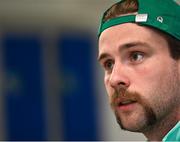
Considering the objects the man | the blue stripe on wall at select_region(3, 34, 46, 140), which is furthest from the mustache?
the blue stripe on wall at select_region(3, 34, 46, 140)

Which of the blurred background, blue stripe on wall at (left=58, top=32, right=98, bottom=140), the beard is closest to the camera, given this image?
the beard

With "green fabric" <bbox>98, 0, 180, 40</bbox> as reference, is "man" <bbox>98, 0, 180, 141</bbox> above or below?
below

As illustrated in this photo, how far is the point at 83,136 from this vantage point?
5180mm

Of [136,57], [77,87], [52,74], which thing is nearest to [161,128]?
[136,57]

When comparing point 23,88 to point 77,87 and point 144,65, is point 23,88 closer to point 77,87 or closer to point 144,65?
point 77,87

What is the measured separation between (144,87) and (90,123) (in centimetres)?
354

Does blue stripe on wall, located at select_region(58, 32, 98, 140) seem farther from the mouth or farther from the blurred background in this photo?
the mouth

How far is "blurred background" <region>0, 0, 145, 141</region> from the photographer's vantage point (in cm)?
497

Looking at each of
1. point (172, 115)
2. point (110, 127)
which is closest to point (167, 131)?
point (172, 115)

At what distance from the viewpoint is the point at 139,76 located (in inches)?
66.2

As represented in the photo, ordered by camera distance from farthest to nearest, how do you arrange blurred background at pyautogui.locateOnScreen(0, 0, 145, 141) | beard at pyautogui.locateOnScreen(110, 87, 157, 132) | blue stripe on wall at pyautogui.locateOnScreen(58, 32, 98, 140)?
blue stripe on wall at pyautogui.locateOnScreen(58, 32, 98, 140), blurred background at pyautogui.locateOnScreen(0, 0, 145, 141), beard at pyautogui.locateOnScreen(110, 87, 157, 132)

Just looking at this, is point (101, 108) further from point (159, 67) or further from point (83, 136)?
point (159, 67)

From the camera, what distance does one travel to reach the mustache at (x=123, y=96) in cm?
166

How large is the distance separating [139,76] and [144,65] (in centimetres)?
4
